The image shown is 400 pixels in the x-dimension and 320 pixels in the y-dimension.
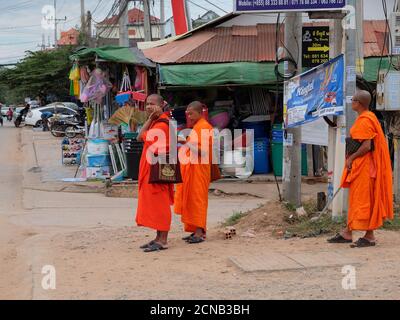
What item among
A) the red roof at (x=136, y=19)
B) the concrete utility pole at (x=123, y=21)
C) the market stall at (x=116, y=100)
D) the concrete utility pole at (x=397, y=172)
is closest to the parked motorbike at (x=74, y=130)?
the concrete utility pole at (x=123, y=21)

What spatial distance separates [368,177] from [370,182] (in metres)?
0.06

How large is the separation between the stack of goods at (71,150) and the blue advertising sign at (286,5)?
12.4 metres

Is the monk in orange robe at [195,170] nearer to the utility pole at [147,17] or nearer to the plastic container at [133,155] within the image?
the plastic container at [133,155]

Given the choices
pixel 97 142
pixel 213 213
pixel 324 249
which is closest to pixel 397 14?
pixel 324 249

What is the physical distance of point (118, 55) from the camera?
16.3m

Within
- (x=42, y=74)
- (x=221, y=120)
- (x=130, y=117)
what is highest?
(x=42, y=74)

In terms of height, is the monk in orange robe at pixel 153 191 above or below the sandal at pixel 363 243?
above

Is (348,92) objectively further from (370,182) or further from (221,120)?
(221,120)

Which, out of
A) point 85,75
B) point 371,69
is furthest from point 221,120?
point 85,75

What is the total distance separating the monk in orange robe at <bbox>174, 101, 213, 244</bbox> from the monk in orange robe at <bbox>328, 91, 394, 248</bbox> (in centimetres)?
174

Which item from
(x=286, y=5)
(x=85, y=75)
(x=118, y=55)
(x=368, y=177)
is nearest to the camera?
(x=368, y=177)

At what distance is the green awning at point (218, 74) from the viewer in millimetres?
14461

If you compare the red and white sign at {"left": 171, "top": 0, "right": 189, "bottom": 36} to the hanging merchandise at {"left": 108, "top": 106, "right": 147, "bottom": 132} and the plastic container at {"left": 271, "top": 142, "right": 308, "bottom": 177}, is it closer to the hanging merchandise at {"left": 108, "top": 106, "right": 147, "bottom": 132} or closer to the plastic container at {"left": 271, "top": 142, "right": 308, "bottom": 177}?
the hanging merchandise at {"left": 108, "top": 106, "right": 147, "bottom": 132}

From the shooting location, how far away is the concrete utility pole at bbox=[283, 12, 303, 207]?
377 inches
